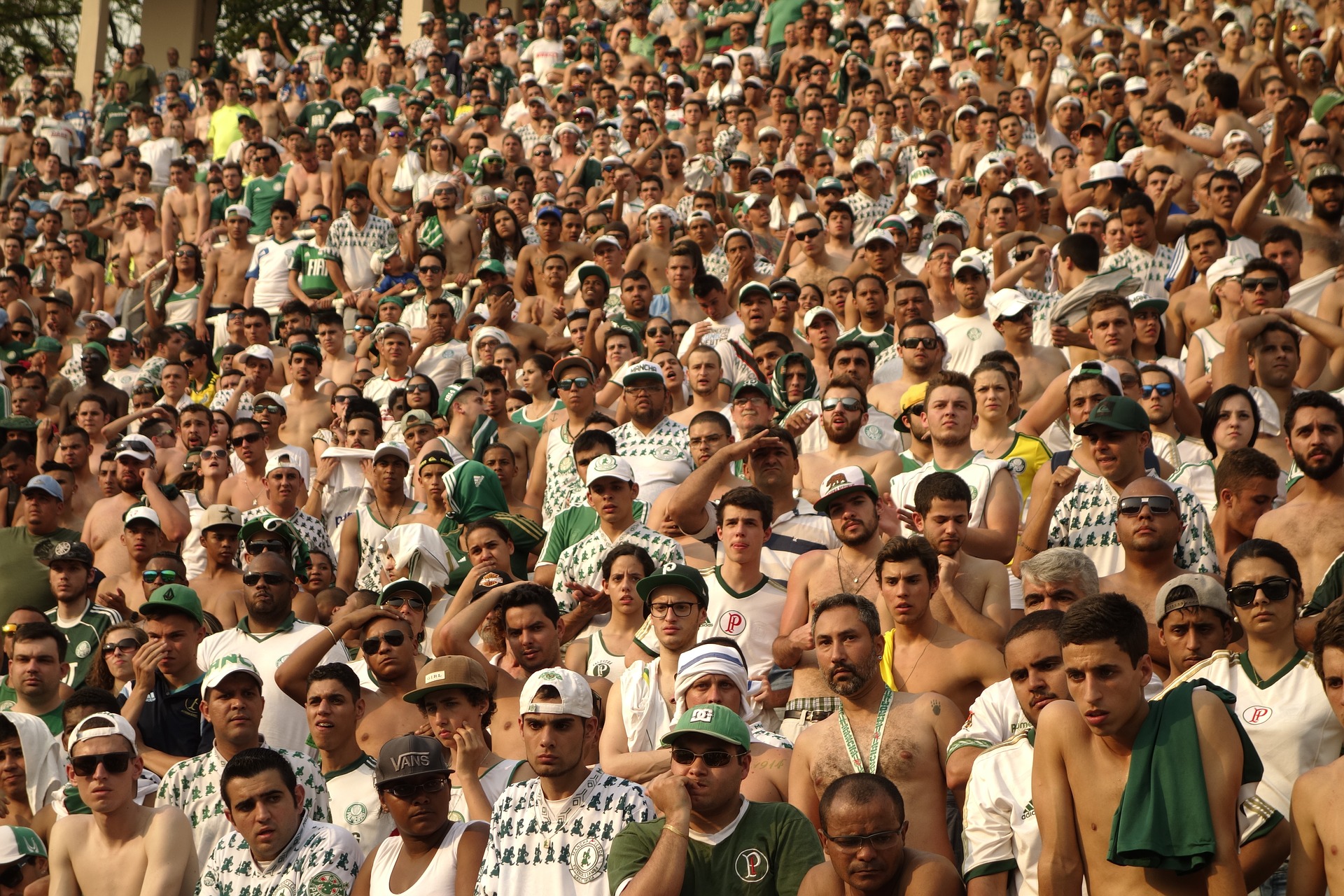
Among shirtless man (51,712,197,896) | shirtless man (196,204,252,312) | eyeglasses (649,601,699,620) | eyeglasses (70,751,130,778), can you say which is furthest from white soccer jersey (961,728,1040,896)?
shirtless man (196,204,252,312)

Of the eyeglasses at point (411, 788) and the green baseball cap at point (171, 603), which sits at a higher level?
the green baseball cap at point (171, 603)

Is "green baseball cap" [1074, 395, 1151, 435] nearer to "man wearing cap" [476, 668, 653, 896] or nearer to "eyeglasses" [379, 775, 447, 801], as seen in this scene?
"man wearing cap" [476, 668, 653, 896]

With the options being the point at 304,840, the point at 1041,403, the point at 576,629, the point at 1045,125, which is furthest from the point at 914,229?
the point at 304,840

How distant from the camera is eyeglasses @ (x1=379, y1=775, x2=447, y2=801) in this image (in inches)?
226

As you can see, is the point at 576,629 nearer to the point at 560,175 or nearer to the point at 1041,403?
the point at 1041,403

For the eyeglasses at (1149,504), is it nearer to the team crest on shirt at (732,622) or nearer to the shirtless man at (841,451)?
the team crest on shirt at (732,622)

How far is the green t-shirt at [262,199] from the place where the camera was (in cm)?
1850

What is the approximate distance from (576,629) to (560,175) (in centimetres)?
1044

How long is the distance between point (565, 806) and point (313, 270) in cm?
1165

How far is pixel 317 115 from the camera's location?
21688mm

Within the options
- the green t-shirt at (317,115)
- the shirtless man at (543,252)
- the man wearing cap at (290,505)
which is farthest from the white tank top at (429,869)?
the green t-shirt at (317,115)

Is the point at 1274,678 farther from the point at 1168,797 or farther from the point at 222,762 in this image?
the point at 222,762

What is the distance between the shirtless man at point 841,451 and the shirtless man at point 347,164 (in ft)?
34.6

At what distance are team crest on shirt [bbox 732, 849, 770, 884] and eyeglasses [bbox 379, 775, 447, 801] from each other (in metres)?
1.26
